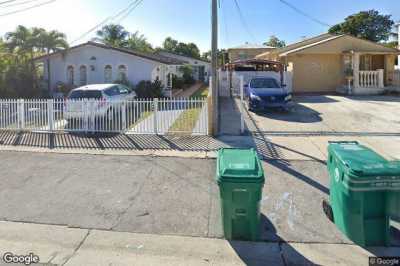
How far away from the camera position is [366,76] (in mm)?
21297

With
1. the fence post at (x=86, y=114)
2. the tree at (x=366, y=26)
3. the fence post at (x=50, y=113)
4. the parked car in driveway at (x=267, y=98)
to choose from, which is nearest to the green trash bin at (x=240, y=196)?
the fence post at (x=86, y=114)

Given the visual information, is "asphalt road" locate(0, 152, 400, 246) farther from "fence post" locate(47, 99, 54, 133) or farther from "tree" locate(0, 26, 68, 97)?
"tree" locate(0, 26, 68, 97)

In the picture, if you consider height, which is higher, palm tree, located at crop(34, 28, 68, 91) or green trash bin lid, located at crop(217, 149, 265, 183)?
palm tree, located at crop(34, 28, 68, 91)

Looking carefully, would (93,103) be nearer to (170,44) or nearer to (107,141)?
(107,141)

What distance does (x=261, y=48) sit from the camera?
1602 inches

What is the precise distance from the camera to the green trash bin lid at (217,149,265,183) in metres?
4.25

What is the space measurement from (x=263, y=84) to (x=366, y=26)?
4681cm

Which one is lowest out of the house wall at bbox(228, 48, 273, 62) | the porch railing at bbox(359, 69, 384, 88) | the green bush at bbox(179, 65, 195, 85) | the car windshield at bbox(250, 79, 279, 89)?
the car windshield at bbox(250, 79, 279, 89)

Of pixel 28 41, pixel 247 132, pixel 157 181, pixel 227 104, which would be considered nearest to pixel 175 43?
pixel 28 41

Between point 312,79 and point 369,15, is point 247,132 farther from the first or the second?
point 369,15

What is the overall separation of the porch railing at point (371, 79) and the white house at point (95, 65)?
12400mm

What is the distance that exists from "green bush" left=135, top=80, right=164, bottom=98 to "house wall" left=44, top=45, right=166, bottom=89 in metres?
0.85

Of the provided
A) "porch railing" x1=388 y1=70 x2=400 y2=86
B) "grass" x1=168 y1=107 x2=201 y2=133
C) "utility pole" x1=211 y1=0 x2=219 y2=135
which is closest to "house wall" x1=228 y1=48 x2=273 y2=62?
"porch railing" x1=388 y1=70 x2=400 y2=86

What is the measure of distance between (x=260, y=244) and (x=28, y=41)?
22024 millimetres
